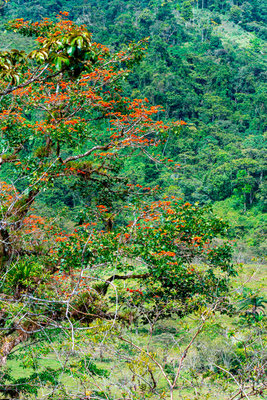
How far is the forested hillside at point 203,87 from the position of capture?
38.5m

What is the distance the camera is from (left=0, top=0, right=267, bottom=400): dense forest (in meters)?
2.94

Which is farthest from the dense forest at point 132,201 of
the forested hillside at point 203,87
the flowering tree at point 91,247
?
the forested hillside at point 203,87

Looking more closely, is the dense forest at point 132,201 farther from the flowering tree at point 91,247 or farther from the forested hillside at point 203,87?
the forested hillside at point 203,87

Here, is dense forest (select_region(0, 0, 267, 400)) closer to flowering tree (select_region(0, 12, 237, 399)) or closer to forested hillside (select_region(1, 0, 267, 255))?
flowering tree (select_region(0, 12, 237, 399))

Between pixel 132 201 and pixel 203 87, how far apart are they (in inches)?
2181

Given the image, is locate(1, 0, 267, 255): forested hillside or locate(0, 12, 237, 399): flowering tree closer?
locate(0, 12, 237, 399): flowering tree

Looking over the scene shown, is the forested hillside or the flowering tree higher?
the flowering tree

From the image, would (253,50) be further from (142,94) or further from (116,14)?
(142,94)

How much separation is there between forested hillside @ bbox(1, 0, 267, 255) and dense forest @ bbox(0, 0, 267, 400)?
0.27 metres

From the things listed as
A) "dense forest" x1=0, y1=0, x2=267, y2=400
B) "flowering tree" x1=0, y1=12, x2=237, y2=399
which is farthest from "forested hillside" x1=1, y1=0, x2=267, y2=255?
"flowering tree" x1=0, y1=12, x2=237, y2=399

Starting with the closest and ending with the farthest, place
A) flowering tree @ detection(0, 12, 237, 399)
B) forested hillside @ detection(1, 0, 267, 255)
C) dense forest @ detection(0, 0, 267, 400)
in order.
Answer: dense forest @ detection(0, 0, 267, 400) → flowering tree @ detection(0, 12, 237, 399) → forested hillside @ detection(1, 0, 267, 255)

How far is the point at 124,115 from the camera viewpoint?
651 centimetres

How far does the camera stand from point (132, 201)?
18.3ft

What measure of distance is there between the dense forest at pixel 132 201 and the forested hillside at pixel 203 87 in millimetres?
275
